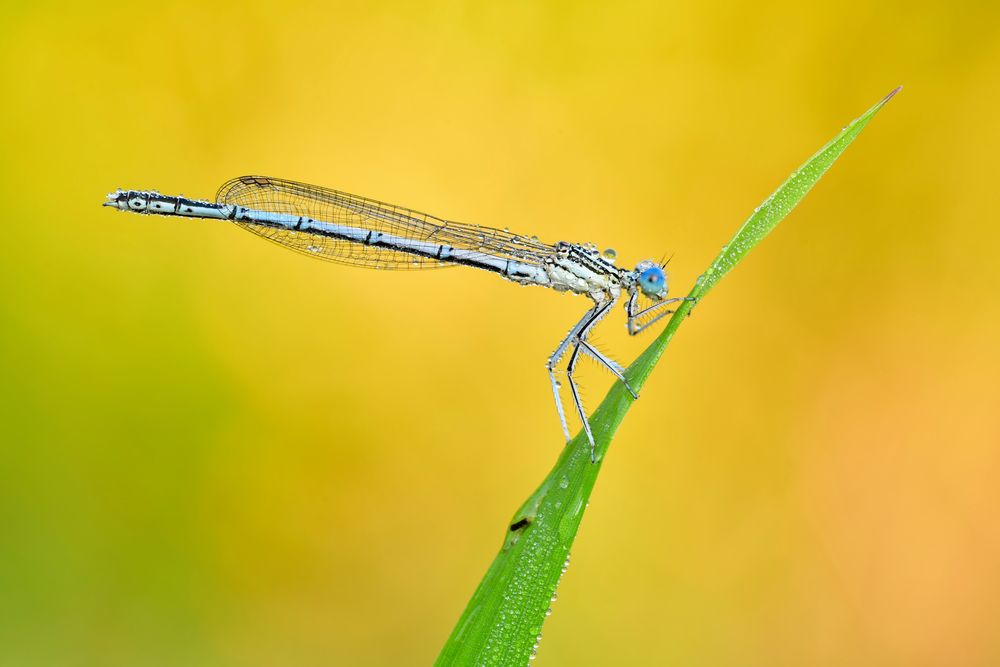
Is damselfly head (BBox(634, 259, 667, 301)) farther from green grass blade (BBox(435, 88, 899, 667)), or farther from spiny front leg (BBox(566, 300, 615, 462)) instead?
green grass blade (BBox(435, 88, 899, 667))

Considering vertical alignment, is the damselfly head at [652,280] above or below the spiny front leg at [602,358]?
above

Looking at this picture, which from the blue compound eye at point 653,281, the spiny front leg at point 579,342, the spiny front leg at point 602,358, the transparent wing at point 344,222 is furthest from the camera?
the transparent wing at point 344,222

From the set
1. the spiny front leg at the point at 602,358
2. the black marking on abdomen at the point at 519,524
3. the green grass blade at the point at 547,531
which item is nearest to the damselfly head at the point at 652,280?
the spiny front leg at the point at 602,358

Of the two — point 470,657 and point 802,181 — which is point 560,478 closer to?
point 470,657

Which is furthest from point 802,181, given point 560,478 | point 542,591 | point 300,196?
point 300,196

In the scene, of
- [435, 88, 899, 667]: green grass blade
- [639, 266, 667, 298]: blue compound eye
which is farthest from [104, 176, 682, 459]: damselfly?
[435, 88, 899, 667]: green grass blade

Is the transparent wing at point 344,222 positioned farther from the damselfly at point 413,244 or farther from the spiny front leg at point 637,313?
the spiny front leg at point 637,313
